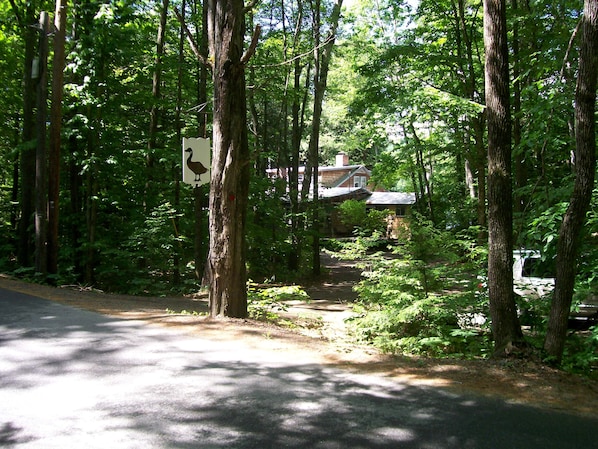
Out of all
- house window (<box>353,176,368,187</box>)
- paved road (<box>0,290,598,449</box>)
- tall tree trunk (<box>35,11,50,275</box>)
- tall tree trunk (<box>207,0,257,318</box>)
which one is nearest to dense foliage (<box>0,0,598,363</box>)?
tall tree trunk (<box>35,11,50,275</box>)

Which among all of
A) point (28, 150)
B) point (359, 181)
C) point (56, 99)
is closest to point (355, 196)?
point (359, 181)

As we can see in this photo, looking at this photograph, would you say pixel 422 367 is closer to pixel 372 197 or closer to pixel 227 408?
pixel 227 408

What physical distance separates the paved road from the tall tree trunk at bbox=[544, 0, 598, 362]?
2262mm

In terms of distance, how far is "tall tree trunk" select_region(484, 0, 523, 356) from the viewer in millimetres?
6535

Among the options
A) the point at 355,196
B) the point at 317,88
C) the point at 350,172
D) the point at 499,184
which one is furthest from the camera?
the point at 350,172

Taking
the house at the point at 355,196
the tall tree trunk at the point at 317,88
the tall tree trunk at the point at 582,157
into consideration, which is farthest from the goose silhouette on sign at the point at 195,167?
the house at the point at 355,196

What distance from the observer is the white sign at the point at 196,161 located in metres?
9.16

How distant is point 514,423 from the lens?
13.6 ft

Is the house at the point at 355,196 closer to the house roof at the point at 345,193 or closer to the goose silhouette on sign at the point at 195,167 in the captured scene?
Result: the house roof at the point at 345,193

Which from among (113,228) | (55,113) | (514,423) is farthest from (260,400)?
(113,228)

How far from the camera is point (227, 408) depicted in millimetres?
4332

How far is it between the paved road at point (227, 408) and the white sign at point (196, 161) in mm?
3880

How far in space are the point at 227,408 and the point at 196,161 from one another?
18.9 ft

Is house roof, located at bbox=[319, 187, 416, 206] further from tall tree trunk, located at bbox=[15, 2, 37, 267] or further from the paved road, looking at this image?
the paved road
